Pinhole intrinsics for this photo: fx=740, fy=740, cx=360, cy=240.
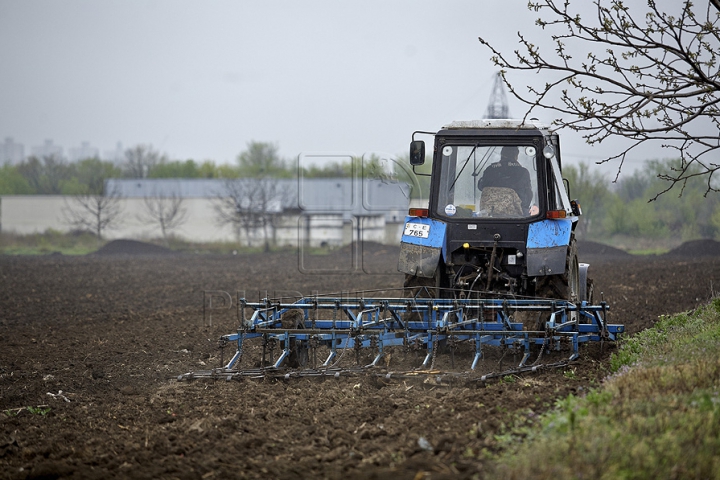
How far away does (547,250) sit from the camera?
7906 mm

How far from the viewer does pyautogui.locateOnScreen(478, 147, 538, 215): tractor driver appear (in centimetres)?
830

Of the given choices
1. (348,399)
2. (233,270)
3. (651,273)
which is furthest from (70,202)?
(348,399)

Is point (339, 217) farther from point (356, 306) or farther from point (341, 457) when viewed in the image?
point (341, 457)

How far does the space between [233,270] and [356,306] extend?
19.2 metres

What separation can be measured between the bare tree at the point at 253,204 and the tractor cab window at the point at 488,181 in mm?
33200

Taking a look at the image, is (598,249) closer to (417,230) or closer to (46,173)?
(417,230)

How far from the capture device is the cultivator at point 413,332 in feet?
23.0

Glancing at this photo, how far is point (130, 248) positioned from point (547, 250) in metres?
37.8

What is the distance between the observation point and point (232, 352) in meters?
9.22

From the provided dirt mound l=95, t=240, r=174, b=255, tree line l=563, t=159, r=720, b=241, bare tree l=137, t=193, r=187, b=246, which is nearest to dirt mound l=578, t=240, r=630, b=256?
tree line l=563, t=159, r=720, b=241

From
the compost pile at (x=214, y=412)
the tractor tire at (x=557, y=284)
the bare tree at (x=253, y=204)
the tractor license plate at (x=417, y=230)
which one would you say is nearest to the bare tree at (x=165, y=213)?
the bare tree at (x=253, y=204)

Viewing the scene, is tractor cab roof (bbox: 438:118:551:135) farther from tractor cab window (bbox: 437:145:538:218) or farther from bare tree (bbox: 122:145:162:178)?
bare tree (bbox: 122:145:162:178)

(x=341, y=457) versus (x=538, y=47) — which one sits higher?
(x=538, y=47)

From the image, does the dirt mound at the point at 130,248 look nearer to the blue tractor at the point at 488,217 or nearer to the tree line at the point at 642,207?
the tree line at the point at 642,207
